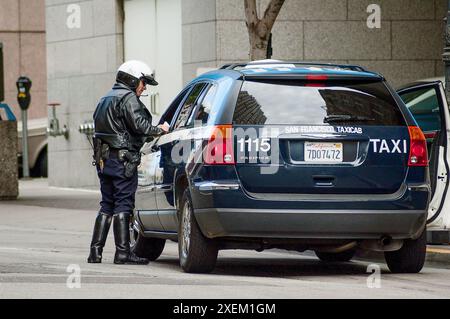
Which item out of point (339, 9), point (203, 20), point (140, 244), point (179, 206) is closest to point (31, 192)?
point (203, 20)

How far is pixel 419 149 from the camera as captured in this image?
11266 mm

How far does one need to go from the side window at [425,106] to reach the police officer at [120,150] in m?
2.94

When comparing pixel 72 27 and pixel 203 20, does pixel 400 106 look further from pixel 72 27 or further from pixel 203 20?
pixel 72 27

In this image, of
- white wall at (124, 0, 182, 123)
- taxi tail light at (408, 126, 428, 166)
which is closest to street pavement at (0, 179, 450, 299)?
taxi tail light at (408, 126, 428, 166)

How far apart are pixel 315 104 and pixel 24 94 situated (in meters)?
22.5

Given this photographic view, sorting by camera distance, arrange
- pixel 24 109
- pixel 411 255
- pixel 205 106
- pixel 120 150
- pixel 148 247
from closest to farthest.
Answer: pixel 205 106, pixel 411 255, pixel 120 150, pixel 148 247, pixel 24 109

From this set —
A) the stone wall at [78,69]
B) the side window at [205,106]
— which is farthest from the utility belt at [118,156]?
the stone wall at [78,69]

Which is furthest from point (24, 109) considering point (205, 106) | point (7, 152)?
point (205, 106)

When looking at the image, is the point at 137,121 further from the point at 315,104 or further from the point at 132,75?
the point at 315,104

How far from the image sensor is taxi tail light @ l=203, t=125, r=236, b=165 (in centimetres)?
1093

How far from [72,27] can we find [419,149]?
645 inches

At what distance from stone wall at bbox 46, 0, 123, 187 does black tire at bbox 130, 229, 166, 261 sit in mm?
12184

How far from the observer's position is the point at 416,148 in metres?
11.3

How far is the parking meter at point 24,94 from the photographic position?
32500 mm
